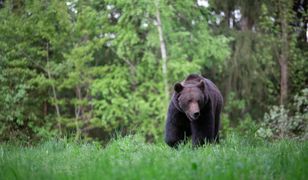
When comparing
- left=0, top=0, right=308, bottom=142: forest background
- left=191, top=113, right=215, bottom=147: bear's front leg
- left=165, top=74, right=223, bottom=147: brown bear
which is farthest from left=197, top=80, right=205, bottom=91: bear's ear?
left=0, top=0, right=308, bottom=142: forest background

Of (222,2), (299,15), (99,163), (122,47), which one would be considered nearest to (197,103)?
(99,163)

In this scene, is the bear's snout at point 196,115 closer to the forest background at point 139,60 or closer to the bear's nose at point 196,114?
the bear's nose at point 196,114

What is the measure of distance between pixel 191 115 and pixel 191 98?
26 cm

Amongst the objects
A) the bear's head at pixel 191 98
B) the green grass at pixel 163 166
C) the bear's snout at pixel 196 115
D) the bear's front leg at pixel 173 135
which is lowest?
the bear's front leg at pixel 173 135

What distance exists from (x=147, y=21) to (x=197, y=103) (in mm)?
13570

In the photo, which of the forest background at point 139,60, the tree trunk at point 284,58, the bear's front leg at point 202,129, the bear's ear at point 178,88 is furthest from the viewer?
the tree trunk at point 284,58

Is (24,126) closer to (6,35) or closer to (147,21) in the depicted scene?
(6,35)

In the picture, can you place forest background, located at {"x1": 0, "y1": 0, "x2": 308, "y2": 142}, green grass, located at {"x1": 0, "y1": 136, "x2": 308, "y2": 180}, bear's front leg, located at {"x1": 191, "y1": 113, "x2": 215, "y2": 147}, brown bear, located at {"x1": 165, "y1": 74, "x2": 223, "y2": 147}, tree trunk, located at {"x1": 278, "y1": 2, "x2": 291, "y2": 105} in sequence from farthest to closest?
tree trunk, located at {"x1": 278, "y1": 2, "x2": 291, "y2": 105}
forest background, located at {"x1": 0, "y1": 0, "x2": 308, "y2": 142}
bear's front leg, located at {"x1": 191, "y1": 113, "x2": 215, "y2": 147}
brown bear, located at {"x1": 165, "y1": 74, "x2": 223, "y2": 147}
green grass, located at {"x1": 0, "y1": 136, "x2": 308, "y2": 180}

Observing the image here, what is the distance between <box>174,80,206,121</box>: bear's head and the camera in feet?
21.8

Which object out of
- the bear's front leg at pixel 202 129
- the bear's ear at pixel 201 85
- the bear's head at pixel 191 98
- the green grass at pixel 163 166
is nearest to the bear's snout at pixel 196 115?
the bear's head at pixel 191 98

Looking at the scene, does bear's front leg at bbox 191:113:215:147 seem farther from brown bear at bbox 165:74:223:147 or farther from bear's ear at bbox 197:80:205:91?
bear's ear at bbox 197:80:205:91

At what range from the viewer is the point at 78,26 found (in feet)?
60.7

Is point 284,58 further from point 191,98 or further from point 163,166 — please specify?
point 163,166

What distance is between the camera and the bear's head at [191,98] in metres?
6.65
